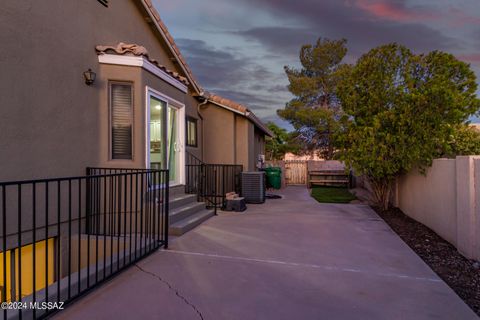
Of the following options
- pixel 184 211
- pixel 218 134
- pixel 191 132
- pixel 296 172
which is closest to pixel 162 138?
pixel 184 211

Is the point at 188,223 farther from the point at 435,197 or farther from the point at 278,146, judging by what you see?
the point at 278,146

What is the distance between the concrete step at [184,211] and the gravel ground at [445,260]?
403 cm

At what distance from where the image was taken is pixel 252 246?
4.84 m

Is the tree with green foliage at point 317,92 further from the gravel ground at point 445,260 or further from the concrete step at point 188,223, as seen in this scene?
the concrete step at point 188,223

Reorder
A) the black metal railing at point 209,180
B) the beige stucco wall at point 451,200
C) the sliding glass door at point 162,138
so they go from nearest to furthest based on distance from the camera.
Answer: the beige stucco wall at point 451,200, the sliding glass door at point 162,138, the black metal railing at point 209,180

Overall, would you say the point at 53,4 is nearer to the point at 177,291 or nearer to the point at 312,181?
the point at 177,291

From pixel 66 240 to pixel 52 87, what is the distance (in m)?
2.19

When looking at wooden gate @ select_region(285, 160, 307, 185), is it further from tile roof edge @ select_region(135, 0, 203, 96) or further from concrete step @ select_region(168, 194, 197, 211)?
concrete step @ select_region(168, 194, 197, 211)

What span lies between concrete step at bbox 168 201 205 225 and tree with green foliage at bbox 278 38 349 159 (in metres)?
14.2

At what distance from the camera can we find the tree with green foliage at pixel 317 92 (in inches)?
792

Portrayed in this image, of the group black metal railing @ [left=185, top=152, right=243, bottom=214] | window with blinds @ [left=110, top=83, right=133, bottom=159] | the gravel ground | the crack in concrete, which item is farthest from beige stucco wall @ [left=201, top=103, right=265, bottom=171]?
the crack in concrete

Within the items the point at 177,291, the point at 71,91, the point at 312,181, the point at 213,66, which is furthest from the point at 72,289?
the point at 213,66

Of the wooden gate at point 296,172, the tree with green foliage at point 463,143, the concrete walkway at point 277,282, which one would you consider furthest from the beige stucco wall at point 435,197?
the wooden gate at point 296,172

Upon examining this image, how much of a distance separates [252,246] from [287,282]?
4.80 feet
